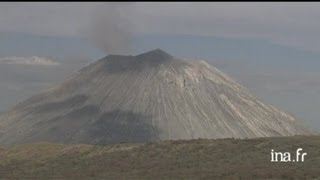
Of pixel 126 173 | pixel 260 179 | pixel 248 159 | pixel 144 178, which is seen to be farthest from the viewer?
pixel 248 159

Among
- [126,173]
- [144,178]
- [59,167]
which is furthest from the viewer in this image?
[59,167]

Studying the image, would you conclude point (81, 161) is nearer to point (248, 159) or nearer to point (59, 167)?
point (59, 167)

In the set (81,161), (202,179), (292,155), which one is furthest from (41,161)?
(202,179)

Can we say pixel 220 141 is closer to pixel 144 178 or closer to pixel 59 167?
pixel 59 167

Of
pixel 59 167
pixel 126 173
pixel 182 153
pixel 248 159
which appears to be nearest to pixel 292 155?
pixel 248 159

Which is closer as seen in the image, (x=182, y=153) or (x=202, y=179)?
(x=202, y=179)

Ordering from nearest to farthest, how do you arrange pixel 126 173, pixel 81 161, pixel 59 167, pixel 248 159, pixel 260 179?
pixel 260 179 < pixel 126 173 < pixel 248 159 < pixel 59 167 < pixel 81 161
